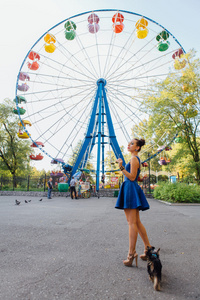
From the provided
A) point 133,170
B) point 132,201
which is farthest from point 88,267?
point 133,170

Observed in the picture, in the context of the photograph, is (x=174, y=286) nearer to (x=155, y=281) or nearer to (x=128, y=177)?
(x=155, y=281)

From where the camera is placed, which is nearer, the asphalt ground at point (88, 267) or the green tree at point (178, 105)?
the asphalt ground at point (88, 267)

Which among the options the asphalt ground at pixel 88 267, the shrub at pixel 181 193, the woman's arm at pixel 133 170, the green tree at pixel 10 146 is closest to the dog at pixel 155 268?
the asphalt ground at pixel 88 267

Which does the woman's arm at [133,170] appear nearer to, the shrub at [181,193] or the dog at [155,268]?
the dog at [155,268]

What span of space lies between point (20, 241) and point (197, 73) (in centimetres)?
1571

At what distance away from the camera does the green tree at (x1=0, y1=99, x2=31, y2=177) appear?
32.3 metres

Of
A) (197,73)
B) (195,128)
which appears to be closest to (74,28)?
(197,73)

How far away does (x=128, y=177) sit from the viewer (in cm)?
302

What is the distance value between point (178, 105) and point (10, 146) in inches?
1009

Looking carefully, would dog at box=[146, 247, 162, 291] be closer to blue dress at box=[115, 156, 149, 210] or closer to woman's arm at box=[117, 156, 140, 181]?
blue dress at box=[115, 156, 149, 210]

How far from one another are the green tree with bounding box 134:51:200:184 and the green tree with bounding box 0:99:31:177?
21.5m

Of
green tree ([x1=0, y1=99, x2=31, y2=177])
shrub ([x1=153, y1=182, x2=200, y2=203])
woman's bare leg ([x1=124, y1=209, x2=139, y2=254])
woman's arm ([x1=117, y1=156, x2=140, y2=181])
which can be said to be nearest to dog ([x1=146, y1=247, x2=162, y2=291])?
woman's bare leg ([x1=124, y1=209, x2=139, y2=254])

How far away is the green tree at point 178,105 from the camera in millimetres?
15078

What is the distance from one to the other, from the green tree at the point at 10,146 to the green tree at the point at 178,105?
21495 mm
